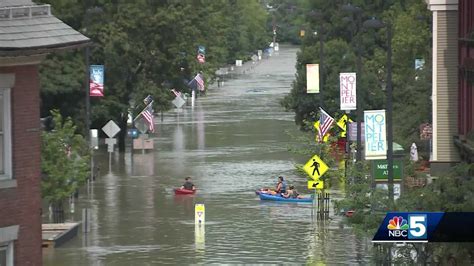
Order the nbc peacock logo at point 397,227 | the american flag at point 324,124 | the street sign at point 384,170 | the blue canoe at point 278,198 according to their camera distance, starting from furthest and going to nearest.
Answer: the american flag at point 324,124, the blue canoe at point 278,198, the street sign at point 384,170, the nbc peacock logo at point 397,227

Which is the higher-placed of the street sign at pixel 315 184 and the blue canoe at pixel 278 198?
the street sign at pixel 315 184

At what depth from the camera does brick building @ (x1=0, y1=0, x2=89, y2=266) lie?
68.8 ft

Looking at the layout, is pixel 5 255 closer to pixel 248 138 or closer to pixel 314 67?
pixel 314 67

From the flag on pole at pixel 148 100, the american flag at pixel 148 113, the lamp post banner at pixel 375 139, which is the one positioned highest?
the flag on pole at pixel 148 100

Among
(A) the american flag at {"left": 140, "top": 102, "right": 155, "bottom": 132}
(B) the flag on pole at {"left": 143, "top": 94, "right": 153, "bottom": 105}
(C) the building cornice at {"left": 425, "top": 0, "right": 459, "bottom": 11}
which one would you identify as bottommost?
(A) the american flag at {"left": 140, "top": 102, "right": 155, "bottom": 132}

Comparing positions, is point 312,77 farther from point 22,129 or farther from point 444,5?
point 22,129

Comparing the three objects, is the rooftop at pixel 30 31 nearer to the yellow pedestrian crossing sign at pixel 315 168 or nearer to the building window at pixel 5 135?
the building window at pixel 5 135

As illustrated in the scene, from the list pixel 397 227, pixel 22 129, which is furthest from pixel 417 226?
pixel 22 129

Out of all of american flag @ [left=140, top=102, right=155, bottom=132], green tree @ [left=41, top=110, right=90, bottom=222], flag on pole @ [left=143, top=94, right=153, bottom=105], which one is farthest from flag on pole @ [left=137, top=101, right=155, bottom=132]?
green tree @ [left=41, top=110, right=90, bottom=222]

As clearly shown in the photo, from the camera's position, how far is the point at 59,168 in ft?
151

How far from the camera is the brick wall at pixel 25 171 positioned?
21.2 meters

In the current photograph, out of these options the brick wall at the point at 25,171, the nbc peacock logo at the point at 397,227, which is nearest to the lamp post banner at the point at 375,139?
the nbc peacock logo at the point at 397,227

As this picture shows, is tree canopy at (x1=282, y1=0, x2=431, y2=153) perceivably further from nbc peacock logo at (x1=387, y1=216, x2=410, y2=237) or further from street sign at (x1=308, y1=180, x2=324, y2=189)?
nbc peacock logo at (x1=387, y1=216, x2=410, y2=237)

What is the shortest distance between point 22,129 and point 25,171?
637 millimetres
